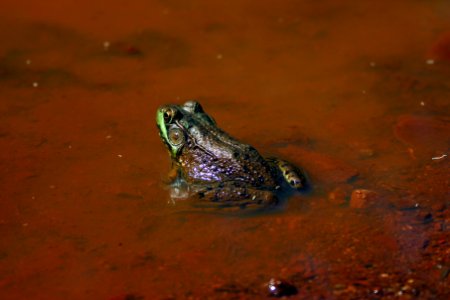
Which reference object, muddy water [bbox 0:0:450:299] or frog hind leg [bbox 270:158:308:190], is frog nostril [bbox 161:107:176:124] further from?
frog hind leg [bbox 270:158:308:190]

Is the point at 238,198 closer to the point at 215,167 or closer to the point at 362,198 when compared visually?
the point at 215,167

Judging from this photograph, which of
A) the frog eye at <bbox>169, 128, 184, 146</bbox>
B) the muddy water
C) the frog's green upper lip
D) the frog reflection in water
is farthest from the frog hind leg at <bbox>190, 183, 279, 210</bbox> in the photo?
the frog's green upper lip

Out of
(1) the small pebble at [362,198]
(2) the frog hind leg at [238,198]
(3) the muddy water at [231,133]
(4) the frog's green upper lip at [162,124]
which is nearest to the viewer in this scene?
(3) the muddy water at [231,133]

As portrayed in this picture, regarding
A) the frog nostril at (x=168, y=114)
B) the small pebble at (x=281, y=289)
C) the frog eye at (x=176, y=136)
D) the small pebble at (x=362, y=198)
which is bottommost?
the small pebble at (x=281, y=289)

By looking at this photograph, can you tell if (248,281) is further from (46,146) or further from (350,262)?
(46,146)

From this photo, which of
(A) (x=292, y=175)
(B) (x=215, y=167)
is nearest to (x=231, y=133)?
(B) (x=215, y=167)

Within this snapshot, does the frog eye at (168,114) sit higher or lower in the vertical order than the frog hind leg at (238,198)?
higher

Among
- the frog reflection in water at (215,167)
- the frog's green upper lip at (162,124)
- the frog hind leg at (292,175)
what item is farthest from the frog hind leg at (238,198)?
the frog's green upper lip at (162,124)

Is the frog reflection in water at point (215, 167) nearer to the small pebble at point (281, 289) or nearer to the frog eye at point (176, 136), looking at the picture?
the frog eye at point (176, 136)
